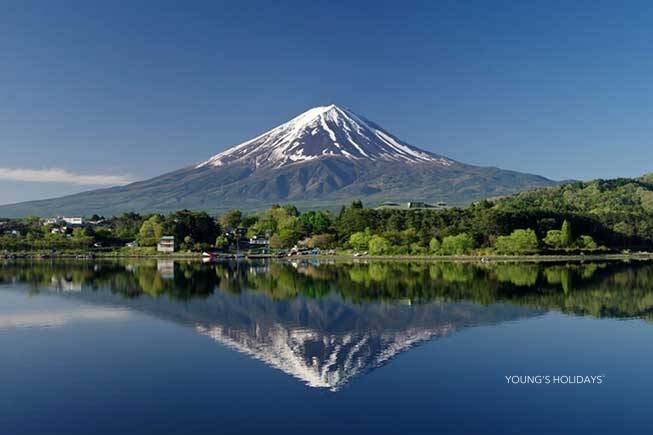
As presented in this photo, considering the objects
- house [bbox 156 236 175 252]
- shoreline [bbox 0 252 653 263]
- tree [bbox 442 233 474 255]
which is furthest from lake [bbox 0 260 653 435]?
house [bbox 156 236 175 252]

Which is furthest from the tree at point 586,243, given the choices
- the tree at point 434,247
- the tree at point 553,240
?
the tree at point 434,247

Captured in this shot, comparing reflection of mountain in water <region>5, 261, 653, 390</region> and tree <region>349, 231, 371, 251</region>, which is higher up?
tree <region>349, 231, 371, 251</region>

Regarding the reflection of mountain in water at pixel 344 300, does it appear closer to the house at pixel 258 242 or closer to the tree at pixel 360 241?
the tree at pixel 360 241

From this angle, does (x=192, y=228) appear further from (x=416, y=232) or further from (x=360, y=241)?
(x=416, y=232)

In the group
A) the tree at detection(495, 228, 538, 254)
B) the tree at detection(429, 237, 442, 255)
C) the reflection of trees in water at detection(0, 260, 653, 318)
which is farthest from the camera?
the tree at detection(429, 237, 442, 255)

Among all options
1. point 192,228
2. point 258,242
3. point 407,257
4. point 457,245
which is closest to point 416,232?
point 457,245

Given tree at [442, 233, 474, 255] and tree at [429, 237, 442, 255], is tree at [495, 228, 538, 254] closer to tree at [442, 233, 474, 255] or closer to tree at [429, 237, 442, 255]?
tree at [442, 233, 474, 255]

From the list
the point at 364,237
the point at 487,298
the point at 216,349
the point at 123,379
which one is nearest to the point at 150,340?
the point at 216,349
